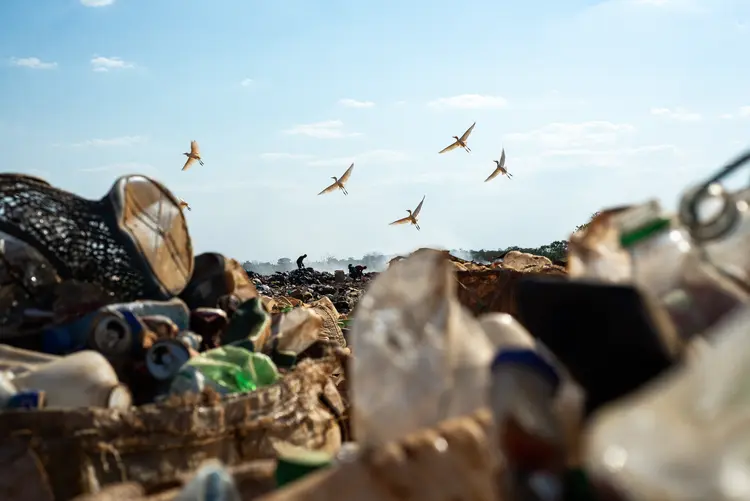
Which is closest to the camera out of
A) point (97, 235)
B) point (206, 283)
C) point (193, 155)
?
point (97, 235)

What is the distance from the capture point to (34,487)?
2154 millimetres

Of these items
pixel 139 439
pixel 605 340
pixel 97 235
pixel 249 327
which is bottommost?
pixel 139 439

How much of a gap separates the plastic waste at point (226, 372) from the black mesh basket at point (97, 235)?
2.01ft

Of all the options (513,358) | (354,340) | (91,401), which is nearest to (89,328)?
(91,401)

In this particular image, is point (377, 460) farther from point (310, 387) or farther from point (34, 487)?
point (310, 387)

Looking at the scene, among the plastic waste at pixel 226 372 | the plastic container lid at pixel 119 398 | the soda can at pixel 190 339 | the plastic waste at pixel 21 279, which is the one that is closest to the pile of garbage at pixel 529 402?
the plastic container lid at pixel 119 398

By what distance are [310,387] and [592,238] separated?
5.09 ft

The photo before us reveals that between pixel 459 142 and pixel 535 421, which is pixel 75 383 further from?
pixel 459 142

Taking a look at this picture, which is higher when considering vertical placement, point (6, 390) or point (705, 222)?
point (705, 222)

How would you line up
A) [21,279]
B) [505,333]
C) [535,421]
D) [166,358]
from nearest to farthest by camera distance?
[535,421]
[505,333]
[166,358]
[21,279]

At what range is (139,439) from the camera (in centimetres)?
229

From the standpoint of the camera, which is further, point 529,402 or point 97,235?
point 97,235

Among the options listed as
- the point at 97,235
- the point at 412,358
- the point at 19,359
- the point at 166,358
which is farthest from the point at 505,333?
the point at 97,235

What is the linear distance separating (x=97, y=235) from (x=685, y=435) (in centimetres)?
277
